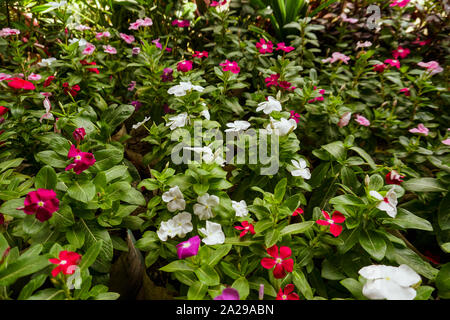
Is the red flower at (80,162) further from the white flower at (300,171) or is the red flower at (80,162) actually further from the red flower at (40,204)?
the white flower at (300,171)

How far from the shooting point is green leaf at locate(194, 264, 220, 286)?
81 cm

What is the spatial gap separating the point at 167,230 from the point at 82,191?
0.96 ft

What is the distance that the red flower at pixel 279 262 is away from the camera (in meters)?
0.83

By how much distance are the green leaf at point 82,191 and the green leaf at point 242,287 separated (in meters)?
0.51

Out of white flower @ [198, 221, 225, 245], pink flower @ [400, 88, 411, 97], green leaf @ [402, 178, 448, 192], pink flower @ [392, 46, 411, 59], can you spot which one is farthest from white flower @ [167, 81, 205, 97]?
pink flower @ [392, 46, 411, 59]

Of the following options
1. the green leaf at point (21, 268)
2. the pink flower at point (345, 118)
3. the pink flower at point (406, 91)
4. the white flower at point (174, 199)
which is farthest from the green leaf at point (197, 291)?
the pink flower at point (406, 91)

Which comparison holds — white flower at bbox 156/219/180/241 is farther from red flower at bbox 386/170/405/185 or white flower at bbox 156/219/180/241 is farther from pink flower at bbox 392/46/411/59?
pink flower at bbox 392/46/411/59

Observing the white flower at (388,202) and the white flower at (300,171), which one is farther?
the white flower at (300,171)

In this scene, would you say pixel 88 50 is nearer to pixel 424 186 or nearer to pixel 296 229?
pixel 296 229

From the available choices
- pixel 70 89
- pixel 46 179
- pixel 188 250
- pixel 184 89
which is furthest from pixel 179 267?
pixel 70 89

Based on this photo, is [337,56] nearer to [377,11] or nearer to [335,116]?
[335,116]

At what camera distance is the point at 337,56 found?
6.06 feet

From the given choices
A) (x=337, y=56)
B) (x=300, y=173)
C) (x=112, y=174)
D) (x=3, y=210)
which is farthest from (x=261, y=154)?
(x=337, y=56)

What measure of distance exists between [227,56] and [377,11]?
1.45 metres
